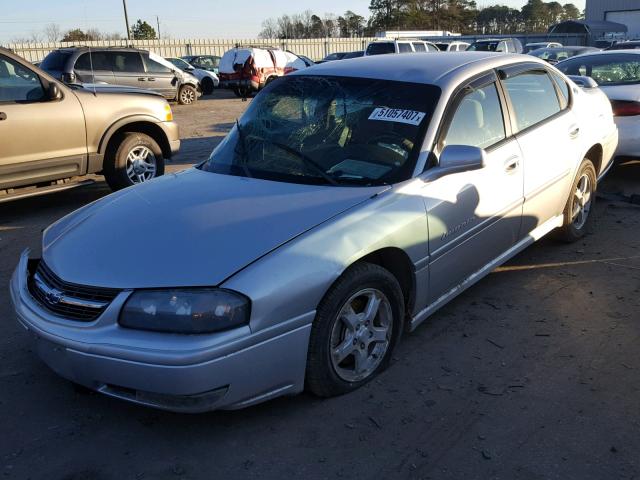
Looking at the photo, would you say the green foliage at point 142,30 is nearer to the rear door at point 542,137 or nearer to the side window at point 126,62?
the side window at point 126,62

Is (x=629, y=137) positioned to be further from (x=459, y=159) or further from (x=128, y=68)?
(x=128, y=68)

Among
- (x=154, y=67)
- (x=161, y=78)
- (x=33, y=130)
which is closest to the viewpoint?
(x=33, y=130)

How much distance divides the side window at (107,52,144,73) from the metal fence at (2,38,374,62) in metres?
11.3

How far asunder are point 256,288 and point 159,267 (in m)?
0.47

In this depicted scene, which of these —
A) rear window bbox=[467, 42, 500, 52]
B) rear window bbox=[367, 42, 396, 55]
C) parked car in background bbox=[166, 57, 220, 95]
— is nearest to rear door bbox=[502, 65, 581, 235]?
rear window bbox=[367, 42, 396, 55]

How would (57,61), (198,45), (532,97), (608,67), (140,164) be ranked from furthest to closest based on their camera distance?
(198,45)
(57,61)
(608,67)
(140,164)
(532,97)

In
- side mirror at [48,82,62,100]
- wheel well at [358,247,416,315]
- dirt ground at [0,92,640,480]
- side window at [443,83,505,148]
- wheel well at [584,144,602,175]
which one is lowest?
dirt ground at [0,92,640,480]

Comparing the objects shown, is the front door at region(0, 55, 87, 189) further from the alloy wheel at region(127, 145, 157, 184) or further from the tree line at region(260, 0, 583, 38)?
the tree line at region(260, 0, 583, 38)

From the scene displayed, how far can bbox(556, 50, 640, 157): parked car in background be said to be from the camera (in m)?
6.89

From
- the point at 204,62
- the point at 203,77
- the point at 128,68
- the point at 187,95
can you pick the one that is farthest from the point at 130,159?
the point at 204,62

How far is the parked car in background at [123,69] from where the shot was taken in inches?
632

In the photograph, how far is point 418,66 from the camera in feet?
13.6

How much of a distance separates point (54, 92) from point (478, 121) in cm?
453

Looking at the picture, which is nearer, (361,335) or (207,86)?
(361,335)
